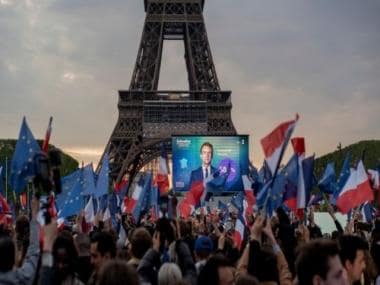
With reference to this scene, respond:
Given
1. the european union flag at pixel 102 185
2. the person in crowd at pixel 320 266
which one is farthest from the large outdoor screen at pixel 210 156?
the person in crowd at pixel 320 266

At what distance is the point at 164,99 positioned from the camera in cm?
6044

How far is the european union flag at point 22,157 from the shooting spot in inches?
303

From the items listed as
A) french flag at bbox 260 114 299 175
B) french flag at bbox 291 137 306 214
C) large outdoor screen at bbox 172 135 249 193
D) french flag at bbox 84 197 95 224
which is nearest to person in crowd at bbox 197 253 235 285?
french flag at bbox 260 114 299 175

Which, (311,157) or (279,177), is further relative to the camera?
(311,157)

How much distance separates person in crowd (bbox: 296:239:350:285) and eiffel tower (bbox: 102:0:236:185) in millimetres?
52259

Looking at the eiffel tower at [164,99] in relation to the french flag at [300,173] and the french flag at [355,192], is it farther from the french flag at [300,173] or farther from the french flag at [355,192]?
the french flag at [300,173]

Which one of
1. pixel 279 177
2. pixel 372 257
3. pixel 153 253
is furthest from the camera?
pixel 279 177

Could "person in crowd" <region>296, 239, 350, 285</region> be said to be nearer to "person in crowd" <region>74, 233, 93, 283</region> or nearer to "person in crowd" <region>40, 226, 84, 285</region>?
"person in crowd" <region>40, 226, 84, 285</region>

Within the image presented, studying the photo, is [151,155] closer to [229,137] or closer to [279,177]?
[229,137]

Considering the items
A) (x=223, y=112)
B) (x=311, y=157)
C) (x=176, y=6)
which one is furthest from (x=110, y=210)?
(x=176, y=6)

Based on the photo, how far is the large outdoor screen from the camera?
3838cm

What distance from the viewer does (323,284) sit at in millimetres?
3348

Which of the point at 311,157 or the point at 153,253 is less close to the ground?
the point at 311,157

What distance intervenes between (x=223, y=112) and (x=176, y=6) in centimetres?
1039
